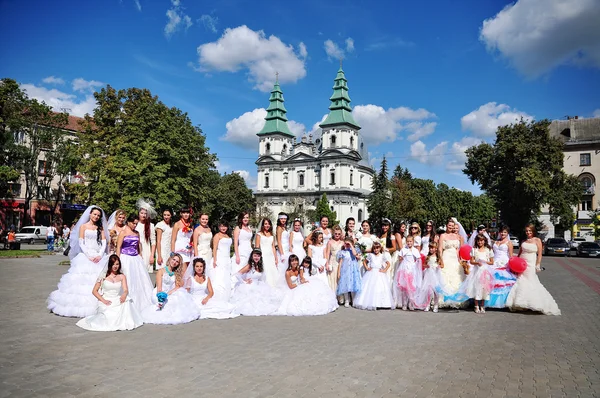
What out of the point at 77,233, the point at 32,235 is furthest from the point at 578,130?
the point at 77,233

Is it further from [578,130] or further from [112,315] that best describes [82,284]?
[578,130]

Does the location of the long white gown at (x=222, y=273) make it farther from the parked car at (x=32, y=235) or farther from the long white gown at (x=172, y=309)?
the parked car at (x=32, y=235)

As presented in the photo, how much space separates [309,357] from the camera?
6.62 m

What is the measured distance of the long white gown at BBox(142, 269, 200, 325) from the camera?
8.88 metres

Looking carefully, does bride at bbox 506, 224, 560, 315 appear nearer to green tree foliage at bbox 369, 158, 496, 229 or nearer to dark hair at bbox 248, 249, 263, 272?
dark hair at bbox 248, 249, 263, 272

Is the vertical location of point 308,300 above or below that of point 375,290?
below

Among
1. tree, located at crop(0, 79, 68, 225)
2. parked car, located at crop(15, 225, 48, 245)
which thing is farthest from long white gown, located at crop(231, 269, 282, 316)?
parked car, located at crop(15, 225, 48, 245)

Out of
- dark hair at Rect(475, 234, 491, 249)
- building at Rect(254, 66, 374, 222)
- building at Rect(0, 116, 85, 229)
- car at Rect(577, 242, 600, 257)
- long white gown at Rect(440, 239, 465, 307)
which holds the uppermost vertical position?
building at Rect(254, 66, 374, 222)

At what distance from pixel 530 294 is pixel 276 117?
101 meters

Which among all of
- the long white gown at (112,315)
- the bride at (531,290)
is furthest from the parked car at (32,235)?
the bride at (531,290)

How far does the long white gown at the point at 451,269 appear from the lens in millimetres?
11336

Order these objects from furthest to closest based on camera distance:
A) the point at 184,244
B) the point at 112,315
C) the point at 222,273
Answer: the point at 184,244 → the point at 222,273 → the point at 112,315

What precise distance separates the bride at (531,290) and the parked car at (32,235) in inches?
1849

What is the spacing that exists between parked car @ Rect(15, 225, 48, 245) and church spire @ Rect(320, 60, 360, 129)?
2580 inches
